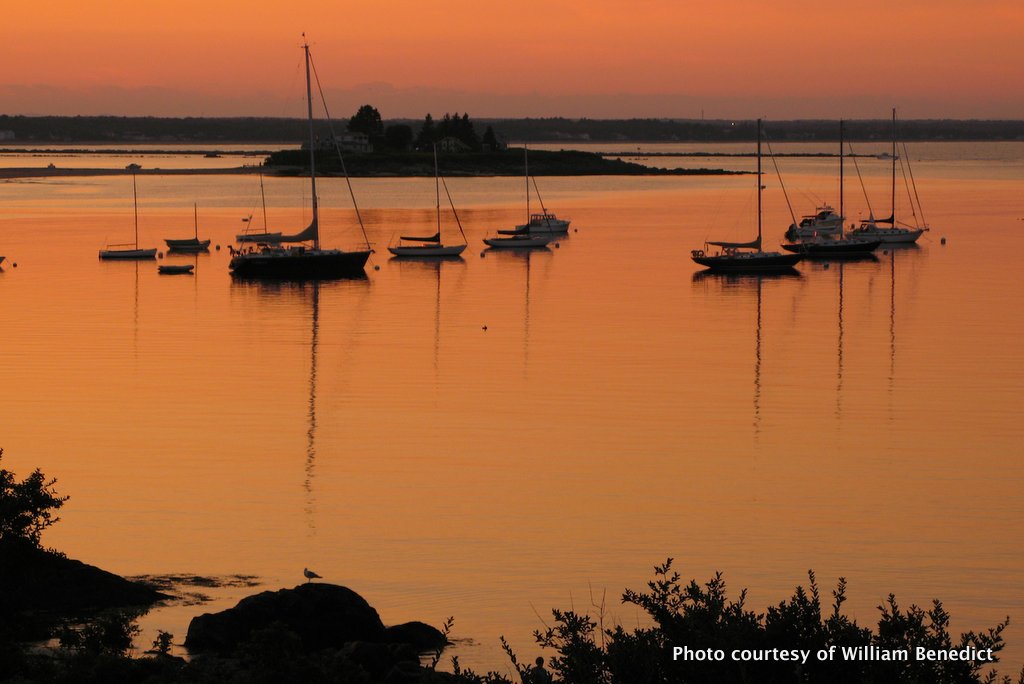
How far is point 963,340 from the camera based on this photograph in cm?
4819

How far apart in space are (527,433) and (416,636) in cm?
1460

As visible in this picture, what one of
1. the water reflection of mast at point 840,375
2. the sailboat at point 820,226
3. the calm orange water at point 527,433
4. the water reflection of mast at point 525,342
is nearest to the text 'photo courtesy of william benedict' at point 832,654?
the calm orange water at point 527,433

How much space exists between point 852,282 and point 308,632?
55901mm

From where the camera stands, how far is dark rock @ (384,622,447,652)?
1706cm

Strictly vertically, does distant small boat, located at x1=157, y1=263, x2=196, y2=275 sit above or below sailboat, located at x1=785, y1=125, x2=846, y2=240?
below

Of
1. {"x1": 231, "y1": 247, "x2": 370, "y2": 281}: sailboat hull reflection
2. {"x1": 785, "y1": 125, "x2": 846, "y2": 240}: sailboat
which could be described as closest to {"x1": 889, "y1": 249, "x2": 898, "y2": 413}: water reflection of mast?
{"x1": 785, "y1": 125, "x2": 846, "y2": 240}: sailboat

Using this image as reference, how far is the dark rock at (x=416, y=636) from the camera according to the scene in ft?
56.0

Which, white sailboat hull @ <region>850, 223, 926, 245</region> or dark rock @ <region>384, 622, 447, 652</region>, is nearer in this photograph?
dark rock @ <region>384, 622, 447, 652</region>

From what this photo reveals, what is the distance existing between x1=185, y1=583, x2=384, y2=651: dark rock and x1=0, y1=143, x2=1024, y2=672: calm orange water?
1.44m

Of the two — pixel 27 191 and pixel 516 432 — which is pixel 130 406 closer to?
pixel 516 432

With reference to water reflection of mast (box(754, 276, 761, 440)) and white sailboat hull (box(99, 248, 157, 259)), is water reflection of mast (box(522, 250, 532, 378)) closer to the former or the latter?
water reflection of mast (box(754, 276, 761, 440))

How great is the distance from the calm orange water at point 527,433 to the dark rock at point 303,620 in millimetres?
1441

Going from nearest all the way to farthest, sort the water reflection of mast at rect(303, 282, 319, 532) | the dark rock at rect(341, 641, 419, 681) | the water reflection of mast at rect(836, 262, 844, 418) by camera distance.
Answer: the dark rock at rect(341, 641, 419, 681) < the water reflection of mast at rect(303, 282, 319, 532) < the water reflection of mast at rect(836, 262, 844, 418)

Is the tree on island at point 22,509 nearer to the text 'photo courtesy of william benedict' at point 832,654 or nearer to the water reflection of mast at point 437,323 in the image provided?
the text 'photo courtesy of william benedict' at point 832,654
